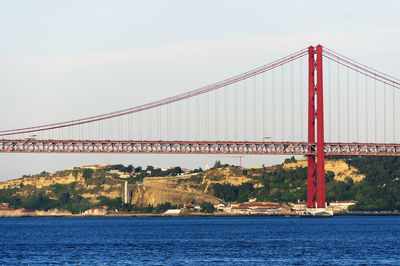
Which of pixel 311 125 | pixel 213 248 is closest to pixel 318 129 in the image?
pixel 311 125

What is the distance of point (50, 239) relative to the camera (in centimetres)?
9156

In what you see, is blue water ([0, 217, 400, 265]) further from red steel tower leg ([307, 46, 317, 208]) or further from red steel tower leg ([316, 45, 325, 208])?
red steel tower leg ([307, 46, 317, 208])

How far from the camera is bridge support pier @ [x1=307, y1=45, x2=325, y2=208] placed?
11819 cm

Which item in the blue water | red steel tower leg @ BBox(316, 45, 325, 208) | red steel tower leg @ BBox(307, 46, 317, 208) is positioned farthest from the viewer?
red steel tower leg @ BBox(307, 46, 317, 208)

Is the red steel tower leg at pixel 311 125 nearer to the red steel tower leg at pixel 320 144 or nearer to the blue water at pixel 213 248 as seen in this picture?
the red steel tower leg at pixel 320 144

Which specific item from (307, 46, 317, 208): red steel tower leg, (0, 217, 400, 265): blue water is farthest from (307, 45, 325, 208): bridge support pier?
(0, 217, 400, 265): blue water

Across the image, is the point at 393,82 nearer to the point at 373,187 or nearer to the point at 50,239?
the point at 50,239

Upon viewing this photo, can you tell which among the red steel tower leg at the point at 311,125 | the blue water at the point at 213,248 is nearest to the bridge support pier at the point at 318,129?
the red steel tower leg at the point at 311,125

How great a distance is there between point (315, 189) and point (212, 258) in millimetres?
59168

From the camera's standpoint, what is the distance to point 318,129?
117938 millimetres

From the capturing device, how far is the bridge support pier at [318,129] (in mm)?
118188

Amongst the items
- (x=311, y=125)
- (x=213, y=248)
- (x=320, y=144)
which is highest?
(x=311, y=125)

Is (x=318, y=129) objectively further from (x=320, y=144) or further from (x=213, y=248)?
(x=213, y=248)

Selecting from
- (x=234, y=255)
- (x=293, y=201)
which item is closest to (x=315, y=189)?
(x=234, y=255)
